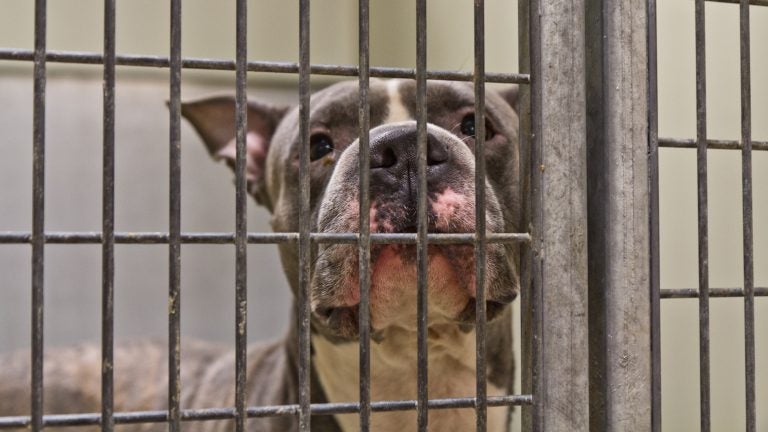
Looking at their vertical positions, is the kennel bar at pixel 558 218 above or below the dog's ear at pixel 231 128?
below

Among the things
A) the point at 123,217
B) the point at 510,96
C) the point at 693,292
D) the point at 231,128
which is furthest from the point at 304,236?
the point at 123,217

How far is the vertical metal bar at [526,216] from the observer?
1409mm

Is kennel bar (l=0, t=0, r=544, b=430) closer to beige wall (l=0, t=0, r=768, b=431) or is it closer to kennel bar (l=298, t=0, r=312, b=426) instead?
kennel bar (l=298, t=0, r=312, b=426)

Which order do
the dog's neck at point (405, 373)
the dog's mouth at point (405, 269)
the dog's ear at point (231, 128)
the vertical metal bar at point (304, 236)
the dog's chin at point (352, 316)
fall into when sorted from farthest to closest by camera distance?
the dog's ear at point (231, 128) < the dog's neck at point (405, 373) < the dog's chin at point (352, 316) < the dog's mouth at point (405, 269) < the vertical metal bar at point (304, 236)

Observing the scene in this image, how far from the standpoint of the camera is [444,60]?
3543 mm

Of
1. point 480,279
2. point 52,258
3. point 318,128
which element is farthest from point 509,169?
point 52,258

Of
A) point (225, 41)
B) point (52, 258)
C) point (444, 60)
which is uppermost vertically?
point (225, 41)

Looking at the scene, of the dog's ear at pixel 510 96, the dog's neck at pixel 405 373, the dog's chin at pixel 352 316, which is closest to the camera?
the dog's chin at pixel 352 316

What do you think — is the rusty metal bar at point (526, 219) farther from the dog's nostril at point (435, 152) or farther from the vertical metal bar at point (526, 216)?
the dog's nostril at point (435, 152)

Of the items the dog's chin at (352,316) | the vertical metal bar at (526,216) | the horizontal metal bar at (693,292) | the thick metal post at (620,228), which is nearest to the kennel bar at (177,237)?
the vertical metal bar at (526,216)

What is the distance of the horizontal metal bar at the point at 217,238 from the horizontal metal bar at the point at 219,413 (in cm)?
24

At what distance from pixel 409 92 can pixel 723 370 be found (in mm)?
1788

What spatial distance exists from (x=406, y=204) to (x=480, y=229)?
34 centimetres

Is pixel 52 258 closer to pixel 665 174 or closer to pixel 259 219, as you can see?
pixel 259 219
